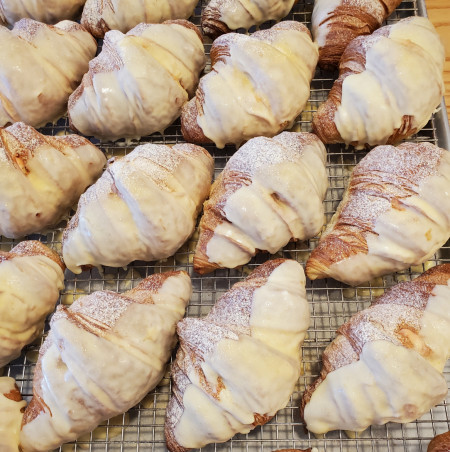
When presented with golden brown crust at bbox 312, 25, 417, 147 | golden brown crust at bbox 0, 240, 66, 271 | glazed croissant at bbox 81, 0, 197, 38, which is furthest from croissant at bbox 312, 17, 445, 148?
golden brown crust at bbox 0, 240, 66, 271

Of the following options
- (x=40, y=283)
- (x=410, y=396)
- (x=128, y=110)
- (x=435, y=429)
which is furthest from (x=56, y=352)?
(x=435, y=429)

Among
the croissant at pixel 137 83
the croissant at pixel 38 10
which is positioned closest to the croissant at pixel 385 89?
the croissant at pixel 137 83

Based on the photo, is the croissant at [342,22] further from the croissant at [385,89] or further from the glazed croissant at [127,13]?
the glazed croissant at [127,13]

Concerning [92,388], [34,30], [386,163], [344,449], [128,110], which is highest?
→ [34,30]

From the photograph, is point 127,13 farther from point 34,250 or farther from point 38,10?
point 34,250

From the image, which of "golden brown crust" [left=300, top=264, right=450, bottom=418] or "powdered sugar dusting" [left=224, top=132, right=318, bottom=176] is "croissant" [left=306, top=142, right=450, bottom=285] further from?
"powdered sugar dusting" [left=224, top=132, right=318, bottom=176]

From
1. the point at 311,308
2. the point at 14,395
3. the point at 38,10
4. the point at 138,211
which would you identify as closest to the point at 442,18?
the point at 311,308

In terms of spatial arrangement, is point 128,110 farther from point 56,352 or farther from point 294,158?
point 56,352
